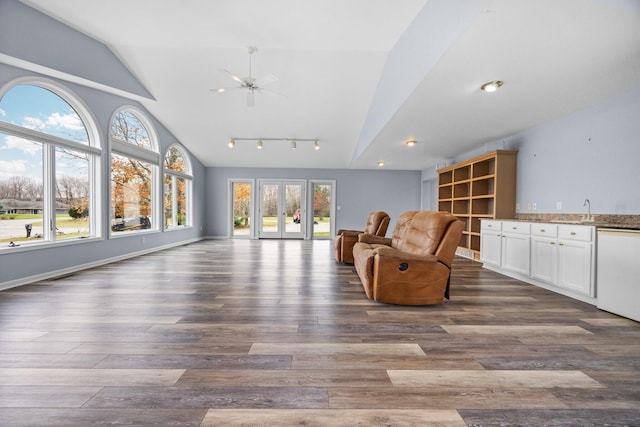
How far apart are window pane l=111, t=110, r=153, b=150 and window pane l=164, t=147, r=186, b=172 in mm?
679

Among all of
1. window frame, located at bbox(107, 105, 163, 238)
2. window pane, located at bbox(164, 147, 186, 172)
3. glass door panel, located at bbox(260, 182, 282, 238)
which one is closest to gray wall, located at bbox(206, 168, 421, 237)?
glass door panel, located at bbox(260, 182, 282, 238)

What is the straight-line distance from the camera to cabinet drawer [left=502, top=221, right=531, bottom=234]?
155 inches

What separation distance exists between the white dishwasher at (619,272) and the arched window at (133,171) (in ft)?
23.0

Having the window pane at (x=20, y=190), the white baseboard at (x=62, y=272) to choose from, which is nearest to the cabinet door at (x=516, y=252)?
the white baseboard at (x=62, y=272)

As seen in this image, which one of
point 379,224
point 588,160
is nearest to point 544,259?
point 588,160

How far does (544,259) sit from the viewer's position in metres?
3.62

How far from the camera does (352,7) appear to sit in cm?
358

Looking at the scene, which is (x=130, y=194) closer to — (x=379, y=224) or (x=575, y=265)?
(x=379, y=224)

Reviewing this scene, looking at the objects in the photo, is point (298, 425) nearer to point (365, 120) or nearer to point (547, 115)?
point (547, 115)

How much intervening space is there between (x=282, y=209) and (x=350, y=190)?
2321 millimetres

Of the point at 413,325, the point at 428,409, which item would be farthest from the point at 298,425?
the point at 413,325

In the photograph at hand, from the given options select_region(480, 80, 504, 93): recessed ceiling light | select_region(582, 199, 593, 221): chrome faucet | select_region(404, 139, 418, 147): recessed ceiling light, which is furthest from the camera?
select_region(404, 139, 418, 147): recessed ceiling light

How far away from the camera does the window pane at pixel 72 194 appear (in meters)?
4.32

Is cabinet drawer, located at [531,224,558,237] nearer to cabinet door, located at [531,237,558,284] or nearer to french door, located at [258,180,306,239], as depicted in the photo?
cabinet door, located at [531,237,558,284]
